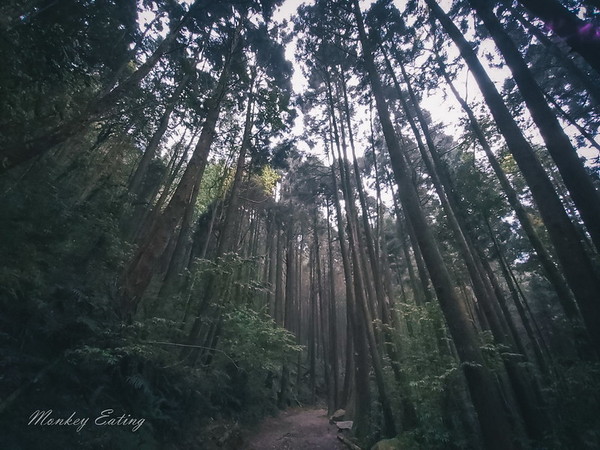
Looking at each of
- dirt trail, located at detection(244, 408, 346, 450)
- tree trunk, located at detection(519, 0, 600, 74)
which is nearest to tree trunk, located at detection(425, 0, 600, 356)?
tree trunk, located at detection(519, 0, 600, 74)

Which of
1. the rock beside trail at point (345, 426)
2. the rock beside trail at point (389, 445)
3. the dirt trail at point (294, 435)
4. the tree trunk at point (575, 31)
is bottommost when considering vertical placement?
the dirt trail at point (294, 435)

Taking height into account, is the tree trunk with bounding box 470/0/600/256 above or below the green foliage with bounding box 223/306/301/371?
above

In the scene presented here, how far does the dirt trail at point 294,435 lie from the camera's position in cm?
905

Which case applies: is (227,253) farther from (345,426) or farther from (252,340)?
(345,426)

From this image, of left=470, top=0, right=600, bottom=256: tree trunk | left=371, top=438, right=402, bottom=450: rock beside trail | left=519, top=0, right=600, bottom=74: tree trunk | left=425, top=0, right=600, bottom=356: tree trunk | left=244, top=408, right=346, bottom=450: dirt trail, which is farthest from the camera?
left=244, top=408, right=346, bottom=450: dirt trail

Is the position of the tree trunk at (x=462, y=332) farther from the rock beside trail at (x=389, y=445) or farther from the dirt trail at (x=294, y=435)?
the dirt trail at (x=294, y=435)

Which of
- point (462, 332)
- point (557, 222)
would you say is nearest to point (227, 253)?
point (462, 332)

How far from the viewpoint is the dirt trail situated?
905 centimetres

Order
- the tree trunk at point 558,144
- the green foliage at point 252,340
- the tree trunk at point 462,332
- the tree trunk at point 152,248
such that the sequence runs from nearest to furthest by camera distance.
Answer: the tree trunk at point 558,144, the tree trunk at point 462,332, the tree trunk at point 152,248, the green foliage at point 252,340

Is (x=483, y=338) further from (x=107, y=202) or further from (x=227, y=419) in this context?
(x=107, y=202)

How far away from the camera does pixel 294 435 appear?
10266 mm

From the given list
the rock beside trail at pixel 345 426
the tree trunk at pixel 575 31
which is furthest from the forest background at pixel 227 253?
the rock beside trail at pixel 345 426

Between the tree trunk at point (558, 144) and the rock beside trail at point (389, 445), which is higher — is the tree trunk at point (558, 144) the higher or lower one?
the higher one

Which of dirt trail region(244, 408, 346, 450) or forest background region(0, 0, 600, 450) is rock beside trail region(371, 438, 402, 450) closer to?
forest background region(0, 0, 600, 450)
